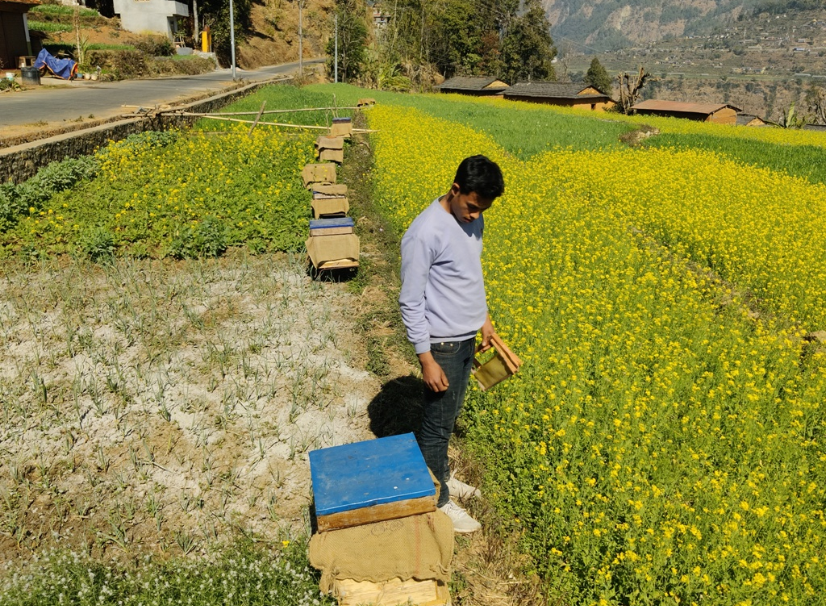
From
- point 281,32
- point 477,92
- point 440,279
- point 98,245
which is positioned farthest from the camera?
point 281,32

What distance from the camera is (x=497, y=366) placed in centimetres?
367

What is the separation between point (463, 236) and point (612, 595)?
81.1 inches

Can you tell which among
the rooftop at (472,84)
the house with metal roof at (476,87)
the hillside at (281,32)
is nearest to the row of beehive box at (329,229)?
the hillside at (281,32)

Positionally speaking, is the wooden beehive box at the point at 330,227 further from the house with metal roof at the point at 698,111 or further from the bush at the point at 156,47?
the house with metal roof at the point at 698,111

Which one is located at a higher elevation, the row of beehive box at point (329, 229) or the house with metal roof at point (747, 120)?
the row of beehive box at point (329, 229)

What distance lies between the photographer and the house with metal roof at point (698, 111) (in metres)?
50.0

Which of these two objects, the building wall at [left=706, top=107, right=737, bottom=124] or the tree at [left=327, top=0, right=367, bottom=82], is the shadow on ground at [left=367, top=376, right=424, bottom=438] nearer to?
the building wall at [left=706, top=107, right=737, bottom=124]

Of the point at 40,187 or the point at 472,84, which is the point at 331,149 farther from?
the point at 472,84

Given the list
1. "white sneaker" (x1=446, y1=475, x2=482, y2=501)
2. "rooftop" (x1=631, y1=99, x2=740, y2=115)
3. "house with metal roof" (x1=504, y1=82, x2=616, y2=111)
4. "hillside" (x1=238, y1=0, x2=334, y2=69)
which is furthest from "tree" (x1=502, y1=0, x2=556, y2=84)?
"white sneaker" (x1=446, y1=475, x2=482, y2=501)

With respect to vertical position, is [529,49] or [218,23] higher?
[529,49]

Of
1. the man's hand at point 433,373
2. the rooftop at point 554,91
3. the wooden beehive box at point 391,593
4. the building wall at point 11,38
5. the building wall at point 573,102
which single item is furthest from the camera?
the building wall at point 573,102

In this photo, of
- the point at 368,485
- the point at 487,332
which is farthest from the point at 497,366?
the point at 368,485

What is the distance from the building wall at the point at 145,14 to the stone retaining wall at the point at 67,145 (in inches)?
1334

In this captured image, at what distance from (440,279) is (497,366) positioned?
2.79 ft
